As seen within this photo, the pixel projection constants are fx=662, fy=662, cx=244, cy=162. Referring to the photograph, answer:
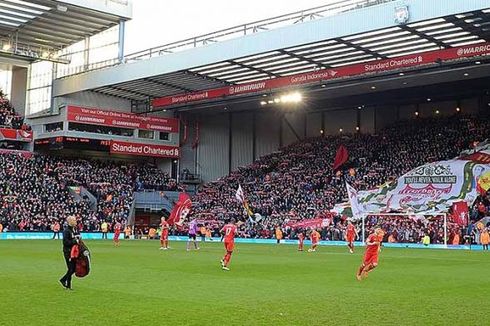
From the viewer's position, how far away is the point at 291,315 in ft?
37.9

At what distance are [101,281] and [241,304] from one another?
211 inches

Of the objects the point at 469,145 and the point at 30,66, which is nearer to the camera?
the point at 469,145

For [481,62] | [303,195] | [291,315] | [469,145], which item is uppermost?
[481,62]

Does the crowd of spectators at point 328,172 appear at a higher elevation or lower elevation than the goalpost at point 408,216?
higher

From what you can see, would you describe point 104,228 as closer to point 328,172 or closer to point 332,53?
point 328,172

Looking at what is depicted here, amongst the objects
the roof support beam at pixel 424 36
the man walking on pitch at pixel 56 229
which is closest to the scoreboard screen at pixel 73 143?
the man walking on pitch at pixel 56 229

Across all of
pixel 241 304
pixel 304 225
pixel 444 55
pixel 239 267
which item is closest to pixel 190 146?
pixel 304 225

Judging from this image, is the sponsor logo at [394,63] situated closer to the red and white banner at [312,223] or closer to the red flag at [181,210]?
the red and white banner at [312,223]

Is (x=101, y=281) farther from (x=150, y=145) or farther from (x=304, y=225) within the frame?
(x=150, y=145)

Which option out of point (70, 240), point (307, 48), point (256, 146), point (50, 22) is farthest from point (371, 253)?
point (256, 146)

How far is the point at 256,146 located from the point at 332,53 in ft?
89.0

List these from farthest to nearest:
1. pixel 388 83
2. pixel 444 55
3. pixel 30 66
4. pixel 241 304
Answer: pixel 30 66, pixel 388 83, pixel 444 55, pixel 241 304

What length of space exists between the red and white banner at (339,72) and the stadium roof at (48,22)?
8.79m

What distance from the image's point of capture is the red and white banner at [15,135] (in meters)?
58.1
